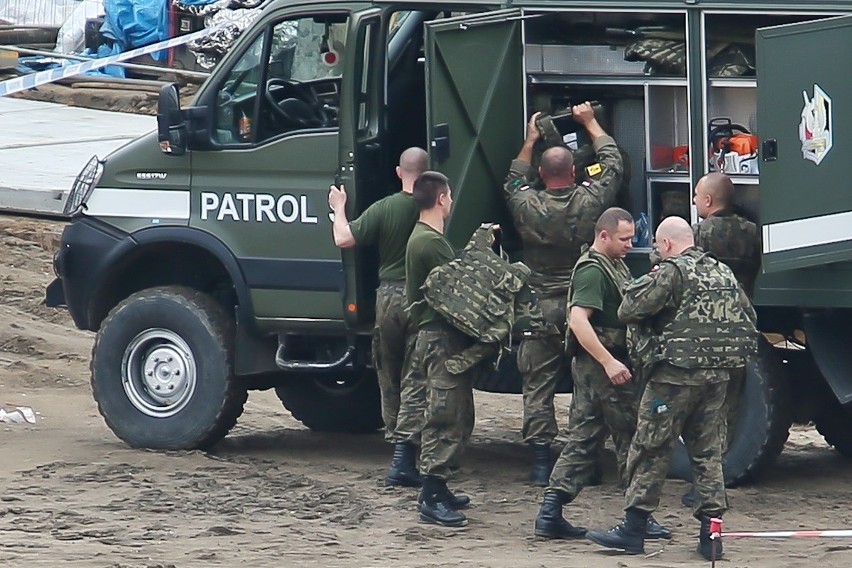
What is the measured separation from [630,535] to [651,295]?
1043 mm

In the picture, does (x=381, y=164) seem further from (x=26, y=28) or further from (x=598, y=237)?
(x=26, y=28)

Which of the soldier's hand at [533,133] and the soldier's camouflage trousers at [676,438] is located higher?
the soldier's hand at [533,133]

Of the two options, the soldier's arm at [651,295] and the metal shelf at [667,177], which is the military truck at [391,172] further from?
the soldier's arm at [651,295]

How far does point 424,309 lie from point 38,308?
20.4ft

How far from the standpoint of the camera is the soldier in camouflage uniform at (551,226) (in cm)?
844

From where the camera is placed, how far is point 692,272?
6.99 meters

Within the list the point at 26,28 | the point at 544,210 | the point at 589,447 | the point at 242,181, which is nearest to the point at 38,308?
the point at 242,181

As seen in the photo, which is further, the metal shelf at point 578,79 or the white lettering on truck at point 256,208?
the white lettering on truck at point 256,208

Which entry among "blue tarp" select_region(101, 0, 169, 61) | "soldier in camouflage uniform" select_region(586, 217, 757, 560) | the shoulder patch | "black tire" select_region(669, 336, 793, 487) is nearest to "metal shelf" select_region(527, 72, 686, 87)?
the shoulder patch

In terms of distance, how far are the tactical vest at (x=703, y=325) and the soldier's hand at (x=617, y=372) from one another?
9.3 inches

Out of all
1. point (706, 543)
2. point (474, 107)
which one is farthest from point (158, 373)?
point (706, 543)

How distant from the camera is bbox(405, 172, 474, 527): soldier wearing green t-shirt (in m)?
7.78

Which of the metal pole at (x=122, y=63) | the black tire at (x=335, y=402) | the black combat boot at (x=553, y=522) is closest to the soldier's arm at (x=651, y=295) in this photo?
the black combat boot at (x=553, y=522)

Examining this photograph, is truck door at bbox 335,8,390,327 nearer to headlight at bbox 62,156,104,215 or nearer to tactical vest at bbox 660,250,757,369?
headlight at bbox 62,156,104,215
